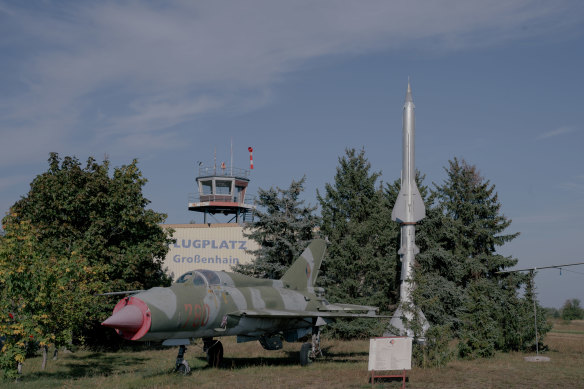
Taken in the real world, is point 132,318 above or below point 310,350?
above

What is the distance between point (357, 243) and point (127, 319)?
2289 centimetres

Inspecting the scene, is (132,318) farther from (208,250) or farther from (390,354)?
(208,250)

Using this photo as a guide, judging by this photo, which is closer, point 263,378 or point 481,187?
point 263,378

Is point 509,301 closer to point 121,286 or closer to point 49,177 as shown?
point 121,286

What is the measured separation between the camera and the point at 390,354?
16.6 m

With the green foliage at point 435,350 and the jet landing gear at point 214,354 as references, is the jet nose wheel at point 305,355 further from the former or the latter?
the green foliage at point 435,350

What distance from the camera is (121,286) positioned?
28797mm

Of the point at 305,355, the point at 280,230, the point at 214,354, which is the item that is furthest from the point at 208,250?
the point at 305,355

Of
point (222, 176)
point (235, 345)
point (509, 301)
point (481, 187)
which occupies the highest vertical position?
point (222, 176)

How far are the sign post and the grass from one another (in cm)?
65

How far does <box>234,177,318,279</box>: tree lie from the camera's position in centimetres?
3712

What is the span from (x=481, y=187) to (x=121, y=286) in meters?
28.9

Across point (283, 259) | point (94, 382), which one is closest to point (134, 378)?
point (94, 382)

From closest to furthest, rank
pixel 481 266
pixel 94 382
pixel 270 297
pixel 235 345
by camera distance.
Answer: pixel 94 382, pixel 270 297, pixel 235 345, pixel 481 266
